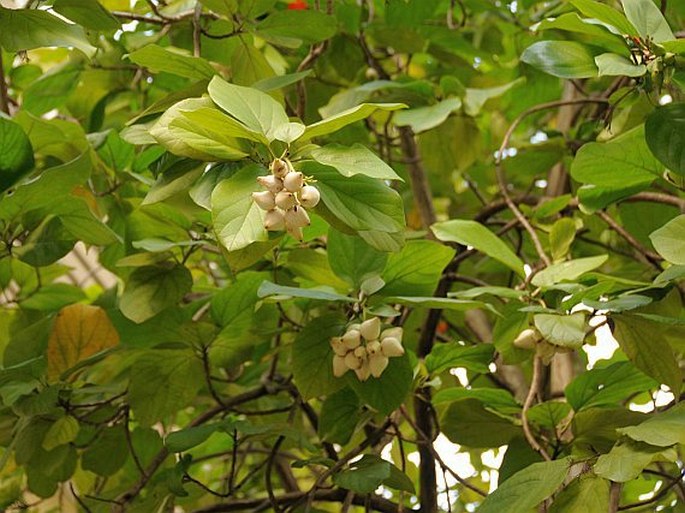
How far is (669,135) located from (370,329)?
0.24 meters

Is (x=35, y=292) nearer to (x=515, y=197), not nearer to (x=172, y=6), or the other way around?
(x=172, y=6)

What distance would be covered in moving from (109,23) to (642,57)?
37 cm

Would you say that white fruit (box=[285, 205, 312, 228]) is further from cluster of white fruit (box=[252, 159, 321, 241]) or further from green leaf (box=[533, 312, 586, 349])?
green leaf (box=[533, 312, 586, 349])

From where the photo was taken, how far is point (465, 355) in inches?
31.0

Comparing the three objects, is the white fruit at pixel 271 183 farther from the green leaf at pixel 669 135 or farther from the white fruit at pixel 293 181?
the green leaf at pixel 669 135

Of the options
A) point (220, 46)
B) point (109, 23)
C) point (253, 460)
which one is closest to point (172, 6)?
point (220, 46)

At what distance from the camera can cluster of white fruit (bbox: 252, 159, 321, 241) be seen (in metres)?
0.54

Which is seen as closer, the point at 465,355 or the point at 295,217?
the point at 295,217

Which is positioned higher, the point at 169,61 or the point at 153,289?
the point at 169,61

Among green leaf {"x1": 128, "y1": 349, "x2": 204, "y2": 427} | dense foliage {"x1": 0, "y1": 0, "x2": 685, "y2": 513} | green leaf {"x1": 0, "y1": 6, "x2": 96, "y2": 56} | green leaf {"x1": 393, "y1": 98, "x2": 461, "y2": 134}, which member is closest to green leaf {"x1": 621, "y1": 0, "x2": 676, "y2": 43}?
dense foliage {"x1": 0, "y1": 0, "x2": 685, "y2": 513}

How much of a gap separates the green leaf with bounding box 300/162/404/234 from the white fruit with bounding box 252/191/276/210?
0.17ft

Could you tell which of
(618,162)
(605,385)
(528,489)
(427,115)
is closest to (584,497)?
(528,489)

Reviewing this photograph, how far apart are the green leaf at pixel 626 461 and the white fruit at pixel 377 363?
166 mm

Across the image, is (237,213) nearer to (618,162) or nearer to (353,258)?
(353,258)
